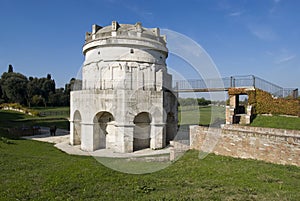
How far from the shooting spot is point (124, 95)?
18094 millimetres

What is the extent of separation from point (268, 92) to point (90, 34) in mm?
16402

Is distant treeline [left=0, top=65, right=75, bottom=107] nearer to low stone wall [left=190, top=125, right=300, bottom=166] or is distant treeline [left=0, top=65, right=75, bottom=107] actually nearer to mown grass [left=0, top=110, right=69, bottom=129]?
mown grass [left=0, top=110, right=69, bottom=129]

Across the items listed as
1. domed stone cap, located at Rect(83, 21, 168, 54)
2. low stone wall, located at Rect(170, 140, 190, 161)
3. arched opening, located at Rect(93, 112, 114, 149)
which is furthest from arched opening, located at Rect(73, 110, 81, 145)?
low stone wall, located at Rect(170, 140, 190, 161)

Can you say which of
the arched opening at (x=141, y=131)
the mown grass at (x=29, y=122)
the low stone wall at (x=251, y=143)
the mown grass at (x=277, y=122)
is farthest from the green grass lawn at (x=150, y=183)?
the mown grass at (x=29, y=122)

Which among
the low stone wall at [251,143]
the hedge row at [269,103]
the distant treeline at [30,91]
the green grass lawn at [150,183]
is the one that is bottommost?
the green grass lawn at [150,183]

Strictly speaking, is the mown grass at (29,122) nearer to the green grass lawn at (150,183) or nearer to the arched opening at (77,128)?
the arched opening at (77,128)

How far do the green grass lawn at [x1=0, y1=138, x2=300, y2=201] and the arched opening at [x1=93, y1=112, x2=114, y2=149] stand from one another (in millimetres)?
8998

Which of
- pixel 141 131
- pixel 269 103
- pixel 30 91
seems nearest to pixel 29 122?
pixel 141 131

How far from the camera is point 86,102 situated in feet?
63.4

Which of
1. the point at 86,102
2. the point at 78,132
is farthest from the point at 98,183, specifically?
the point at 78,132

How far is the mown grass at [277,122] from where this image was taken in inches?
587

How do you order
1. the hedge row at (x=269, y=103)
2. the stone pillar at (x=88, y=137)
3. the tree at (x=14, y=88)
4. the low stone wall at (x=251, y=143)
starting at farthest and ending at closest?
the tree at (x=14, y=88) → the stone pillar at (x=88, y=137) → the hedge row at (x=269, y=103) → the low stone wall at (x=251, y=143)

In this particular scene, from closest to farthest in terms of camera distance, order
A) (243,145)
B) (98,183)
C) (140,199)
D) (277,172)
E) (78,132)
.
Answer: (140,199), (98,183), (277,172), (243,145), (78,132)

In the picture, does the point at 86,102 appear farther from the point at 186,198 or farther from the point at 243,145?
the point at 186,198
